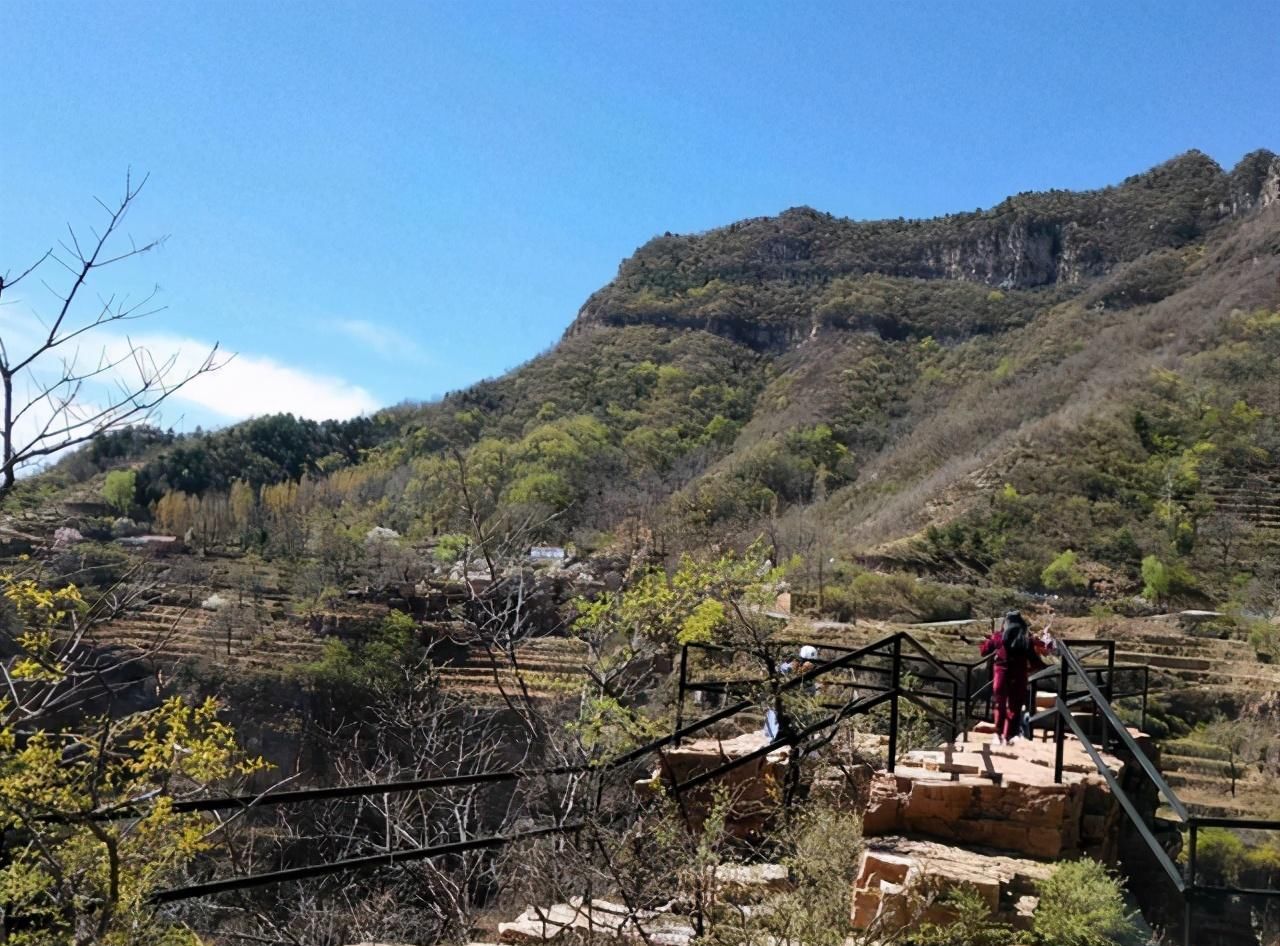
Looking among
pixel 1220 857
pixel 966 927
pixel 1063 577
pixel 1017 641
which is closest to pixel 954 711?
pixel 1017 641

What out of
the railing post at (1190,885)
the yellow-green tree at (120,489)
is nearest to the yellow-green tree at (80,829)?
the railing post at (1190,885)

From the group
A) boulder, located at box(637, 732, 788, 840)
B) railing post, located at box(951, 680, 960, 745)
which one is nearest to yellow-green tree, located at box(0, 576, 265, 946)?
boulder, located at box(637, 732, 788, 840)

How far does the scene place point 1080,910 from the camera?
3914mm

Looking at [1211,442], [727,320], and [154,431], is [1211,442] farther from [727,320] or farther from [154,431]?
[727,320]

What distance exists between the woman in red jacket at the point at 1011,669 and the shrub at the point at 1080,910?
2.30m

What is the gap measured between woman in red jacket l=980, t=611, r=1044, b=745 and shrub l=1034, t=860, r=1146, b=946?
7.53 ft

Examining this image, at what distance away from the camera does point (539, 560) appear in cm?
3862

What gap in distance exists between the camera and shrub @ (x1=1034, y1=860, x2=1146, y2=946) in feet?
12.5

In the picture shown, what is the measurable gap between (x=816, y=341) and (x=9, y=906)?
88.4 metres

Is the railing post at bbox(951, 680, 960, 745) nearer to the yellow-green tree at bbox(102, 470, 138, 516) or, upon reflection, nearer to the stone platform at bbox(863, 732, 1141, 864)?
the stone platform at bbox(863, 732, 1141, 864)

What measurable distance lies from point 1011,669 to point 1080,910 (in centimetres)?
270

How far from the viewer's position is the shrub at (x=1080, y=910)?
380 centimetres

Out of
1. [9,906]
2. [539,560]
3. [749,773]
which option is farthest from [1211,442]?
[9,906]

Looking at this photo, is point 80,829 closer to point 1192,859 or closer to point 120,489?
point 1192,859
